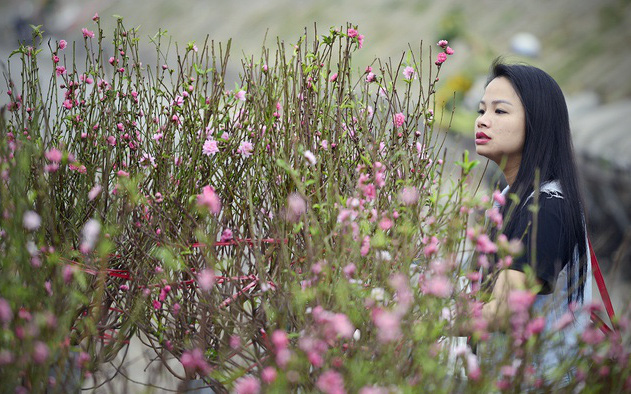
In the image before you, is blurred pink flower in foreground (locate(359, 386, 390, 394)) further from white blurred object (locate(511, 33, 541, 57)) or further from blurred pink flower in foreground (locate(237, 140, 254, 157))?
white blurred object (locate(511, 33, 541, 57))

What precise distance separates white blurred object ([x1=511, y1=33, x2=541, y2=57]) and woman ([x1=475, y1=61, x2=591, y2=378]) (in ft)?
51.0

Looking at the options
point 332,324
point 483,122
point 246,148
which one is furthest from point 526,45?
point 332,324

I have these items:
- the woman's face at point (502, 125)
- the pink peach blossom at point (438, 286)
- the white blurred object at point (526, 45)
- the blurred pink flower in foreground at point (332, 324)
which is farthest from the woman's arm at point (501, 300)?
the white blurred object at point (526, 45)

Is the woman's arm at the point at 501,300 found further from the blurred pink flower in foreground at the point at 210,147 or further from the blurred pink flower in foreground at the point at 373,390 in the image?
the blurred pink flower in foreground at the point at 210,147

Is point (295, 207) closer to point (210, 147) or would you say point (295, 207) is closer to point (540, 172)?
point (210, 147)

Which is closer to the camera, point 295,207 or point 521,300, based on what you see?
point 521,300

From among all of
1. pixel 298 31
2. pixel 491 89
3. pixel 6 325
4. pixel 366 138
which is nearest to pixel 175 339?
pixel 6 325

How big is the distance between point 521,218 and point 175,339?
1.05 meters

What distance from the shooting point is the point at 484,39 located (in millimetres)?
19578

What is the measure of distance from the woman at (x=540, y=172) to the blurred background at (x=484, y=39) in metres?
0.12

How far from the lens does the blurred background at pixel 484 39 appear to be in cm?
731

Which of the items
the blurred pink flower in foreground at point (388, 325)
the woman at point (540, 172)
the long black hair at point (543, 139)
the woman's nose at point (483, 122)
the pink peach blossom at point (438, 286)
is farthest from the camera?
the woman's nose at point (483, 122)

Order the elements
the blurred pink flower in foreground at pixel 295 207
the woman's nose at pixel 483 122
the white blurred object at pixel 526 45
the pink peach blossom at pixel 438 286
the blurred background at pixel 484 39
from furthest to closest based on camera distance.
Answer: the white blurred object at pixel 526 45 → the blurred background at pixel 484 39 → the woman's nose at pixel 483 122 → the blurred pink flower in foreground at pixel 295 207 → the pink peach blossom at pixel 438 286

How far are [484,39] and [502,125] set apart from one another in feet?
59.8
